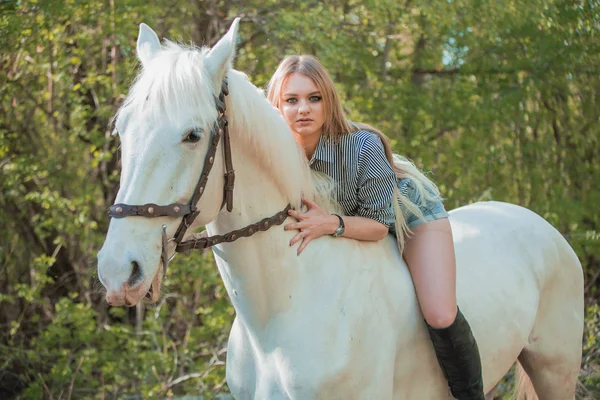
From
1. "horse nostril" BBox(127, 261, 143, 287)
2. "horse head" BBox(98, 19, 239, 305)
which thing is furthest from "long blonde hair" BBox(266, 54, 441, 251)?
"horse nostril" BBox(127, 261, 143, 287)

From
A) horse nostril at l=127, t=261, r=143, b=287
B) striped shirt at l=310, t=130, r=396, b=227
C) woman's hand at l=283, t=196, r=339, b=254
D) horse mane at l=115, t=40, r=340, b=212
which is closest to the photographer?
horse nostril at l=127, t=261, r=143, b=287

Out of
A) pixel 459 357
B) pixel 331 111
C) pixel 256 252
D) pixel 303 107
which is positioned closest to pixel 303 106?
pixel 303 107

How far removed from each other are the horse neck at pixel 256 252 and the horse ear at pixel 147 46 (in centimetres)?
49

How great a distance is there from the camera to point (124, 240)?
1.98 meters

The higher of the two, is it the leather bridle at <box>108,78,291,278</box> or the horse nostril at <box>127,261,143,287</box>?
the leather bridle at <box>108,78,291,278</box>

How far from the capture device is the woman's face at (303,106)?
2.72 m

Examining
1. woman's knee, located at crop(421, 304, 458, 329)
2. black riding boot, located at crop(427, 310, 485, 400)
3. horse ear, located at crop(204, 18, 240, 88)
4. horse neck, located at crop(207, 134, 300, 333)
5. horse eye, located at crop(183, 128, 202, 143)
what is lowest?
black riding boot, located at crop(427, 310, 485, 400)

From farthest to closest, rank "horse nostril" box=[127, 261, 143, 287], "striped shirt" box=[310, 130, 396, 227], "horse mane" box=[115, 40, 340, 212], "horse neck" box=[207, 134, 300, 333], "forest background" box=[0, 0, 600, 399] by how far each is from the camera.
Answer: "forest background" box=[0, 0, 600, 399] < "striped shirt" box=[310, 130, 396, 227] < "horse neck" box=[207, 134, 300, 333] < "horse mane" box=[115, 40, 340, 212] < "horse nostril" box=[127, 261, 143, 287]

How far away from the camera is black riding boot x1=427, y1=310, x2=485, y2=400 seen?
273 cm

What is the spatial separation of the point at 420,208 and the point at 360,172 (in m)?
0.41

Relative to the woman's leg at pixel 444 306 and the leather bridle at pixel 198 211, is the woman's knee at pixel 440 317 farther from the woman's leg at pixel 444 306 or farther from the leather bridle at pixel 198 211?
the leather bridle at pixel 198 211

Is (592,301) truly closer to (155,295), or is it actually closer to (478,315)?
(478,315)

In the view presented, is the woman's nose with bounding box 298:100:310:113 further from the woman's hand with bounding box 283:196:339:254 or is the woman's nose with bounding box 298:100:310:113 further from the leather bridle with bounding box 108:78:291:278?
the leather bridle with bounding box 108:78:291:278

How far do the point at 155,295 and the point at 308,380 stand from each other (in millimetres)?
649
